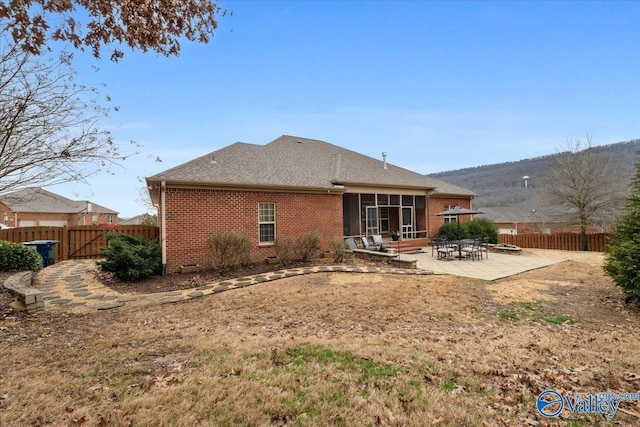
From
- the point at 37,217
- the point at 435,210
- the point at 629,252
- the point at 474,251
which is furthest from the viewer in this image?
the point at 37,217

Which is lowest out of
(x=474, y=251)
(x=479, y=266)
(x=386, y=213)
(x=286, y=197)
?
(x=479, y=266)

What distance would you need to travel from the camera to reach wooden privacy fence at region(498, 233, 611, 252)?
19.9 meters

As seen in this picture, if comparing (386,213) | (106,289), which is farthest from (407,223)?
(106,289)

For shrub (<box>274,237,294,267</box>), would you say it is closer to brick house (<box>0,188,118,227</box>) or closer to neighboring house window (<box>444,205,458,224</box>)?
neighboring house window (<box>444,205,458,224</box>)

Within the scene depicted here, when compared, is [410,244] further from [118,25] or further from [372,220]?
[118,25]

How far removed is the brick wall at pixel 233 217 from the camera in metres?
10.2

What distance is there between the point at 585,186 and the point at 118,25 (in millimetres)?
29285

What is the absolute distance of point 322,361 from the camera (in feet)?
12.3

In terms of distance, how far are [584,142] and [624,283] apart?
22826mm

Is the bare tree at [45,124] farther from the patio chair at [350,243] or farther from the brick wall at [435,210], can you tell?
the brick wall at [435,210]

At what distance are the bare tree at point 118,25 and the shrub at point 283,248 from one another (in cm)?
734

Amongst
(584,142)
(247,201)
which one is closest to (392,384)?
(247,201)

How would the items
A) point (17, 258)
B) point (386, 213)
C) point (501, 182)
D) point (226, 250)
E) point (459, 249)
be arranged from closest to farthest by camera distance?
point (226, 250) → point (17, 258) → point (459, 249) → point (386, 213) → point (501, 182)

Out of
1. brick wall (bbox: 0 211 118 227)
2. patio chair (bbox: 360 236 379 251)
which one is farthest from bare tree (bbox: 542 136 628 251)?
brick wall (bbox: 0 211 118 227)
